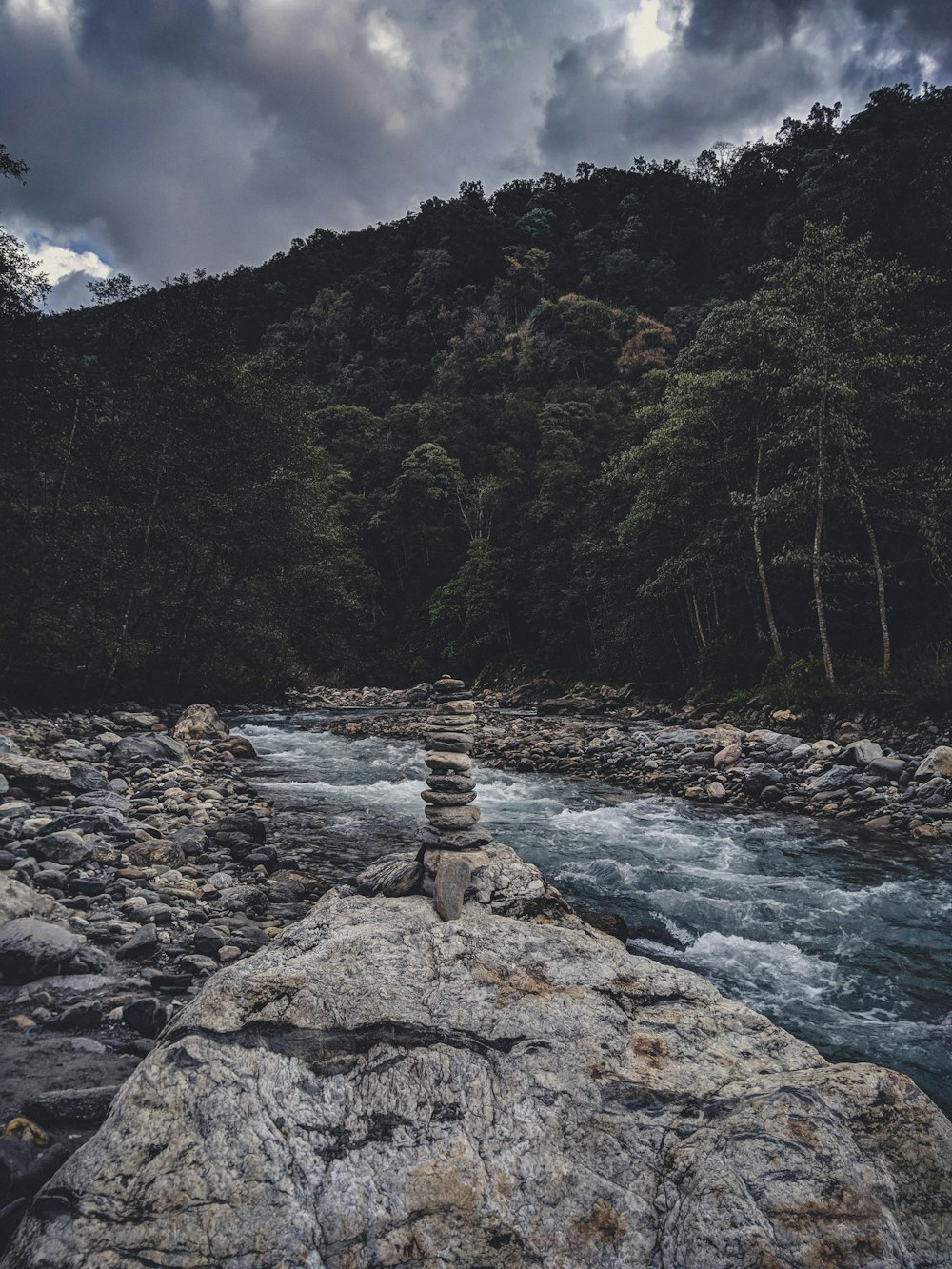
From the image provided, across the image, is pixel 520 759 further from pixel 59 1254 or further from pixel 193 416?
pixel 193 416

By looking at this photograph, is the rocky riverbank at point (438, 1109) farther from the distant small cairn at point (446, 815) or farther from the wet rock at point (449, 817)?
the wet rock at point (449, 817)

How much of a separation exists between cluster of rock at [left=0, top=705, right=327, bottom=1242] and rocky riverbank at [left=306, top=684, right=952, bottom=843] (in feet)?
31.3

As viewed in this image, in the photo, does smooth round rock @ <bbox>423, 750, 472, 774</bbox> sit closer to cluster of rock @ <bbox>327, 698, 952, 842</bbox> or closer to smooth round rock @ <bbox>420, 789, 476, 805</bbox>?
smooth round rock @ <bbox>420, 789, 476, 805</bbox>

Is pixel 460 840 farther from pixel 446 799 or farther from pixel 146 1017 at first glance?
pixel 146 1017

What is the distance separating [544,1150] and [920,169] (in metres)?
43.4

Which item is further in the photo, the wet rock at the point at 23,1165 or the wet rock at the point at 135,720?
the wet rock at the point at 135,720

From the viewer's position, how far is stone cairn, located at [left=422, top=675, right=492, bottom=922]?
17.6ft

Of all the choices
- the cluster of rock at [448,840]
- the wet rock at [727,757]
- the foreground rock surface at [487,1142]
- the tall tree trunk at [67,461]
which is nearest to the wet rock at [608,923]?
the cluster of rock at [448,840]

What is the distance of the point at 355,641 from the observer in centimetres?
5059

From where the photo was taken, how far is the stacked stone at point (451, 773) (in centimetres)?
539

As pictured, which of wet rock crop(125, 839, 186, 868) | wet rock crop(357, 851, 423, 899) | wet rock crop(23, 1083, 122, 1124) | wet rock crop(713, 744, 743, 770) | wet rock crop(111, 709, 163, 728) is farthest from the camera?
wet rock crop(111, 709, 163, 728)

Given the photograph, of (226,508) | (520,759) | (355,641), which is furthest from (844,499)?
(355,641)

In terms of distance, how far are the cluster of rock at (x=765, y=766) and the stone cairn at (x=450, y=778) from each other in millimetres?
9667

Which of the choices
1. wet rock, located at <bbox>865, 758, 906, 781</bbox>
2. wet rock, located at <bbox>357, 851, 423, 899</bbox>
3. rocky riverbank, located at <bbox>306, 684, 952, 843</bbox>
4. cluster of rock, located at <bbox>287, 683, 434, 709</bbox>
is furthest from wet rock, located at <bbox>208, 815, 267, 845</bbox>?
cluster of rock, located at <bbox>287, 683, 434, 709</bbox>
